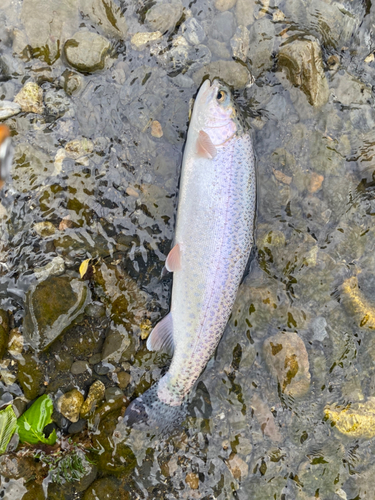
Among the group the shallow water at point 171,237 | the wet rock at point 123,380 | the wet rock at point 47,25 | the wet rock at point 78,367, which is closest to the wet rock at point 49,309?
the shallow water at point 171,237

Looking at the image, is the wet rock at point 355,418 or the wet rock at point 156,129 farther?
the wet rock at point 156,129

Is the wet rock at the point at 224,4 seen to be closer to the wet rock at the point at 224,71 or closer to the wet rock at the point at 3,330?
the wet rock at the point at 224,71

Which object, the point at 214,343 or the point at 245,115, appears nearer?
the point at 214,343

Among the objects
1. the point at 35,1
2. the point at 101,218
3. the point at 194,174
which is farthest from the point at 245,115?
the point at 35,1

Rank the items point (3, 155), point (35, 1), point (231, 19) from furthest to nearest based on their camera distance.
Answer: point (231, 19)
point (35, 1)
point (3, 155)

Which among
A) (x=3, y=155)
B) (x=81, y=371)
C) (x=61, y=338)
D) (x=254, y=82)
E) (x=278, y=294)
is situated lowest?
(x=81, y=371)

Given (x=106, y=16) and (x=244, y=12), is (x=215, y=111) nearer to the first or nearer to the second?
(x=244, y=12)

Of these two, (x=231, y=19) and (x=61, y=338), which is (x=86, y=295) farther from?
(x=231, y=19)
